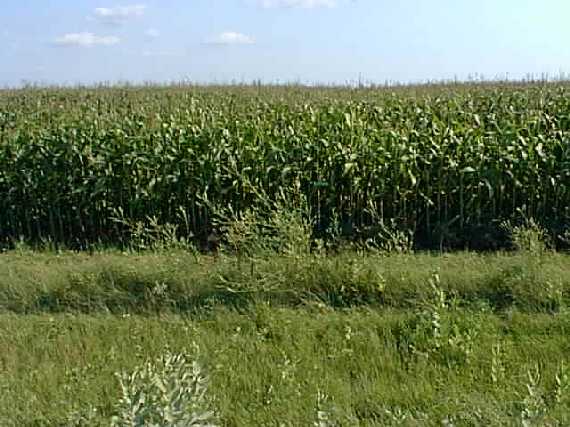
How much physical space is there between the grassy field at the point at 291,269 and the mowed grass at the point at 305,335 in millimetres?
20

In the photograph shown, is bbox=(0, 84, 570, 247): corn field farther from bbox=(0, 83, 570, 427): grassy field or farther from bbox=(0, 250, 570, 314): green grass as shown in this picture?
bbox=(0, 250, 570, 314): green grass

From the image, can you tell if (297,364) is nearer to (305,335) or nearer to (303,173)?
(305,335)

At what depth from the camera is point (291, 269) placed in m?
5.21

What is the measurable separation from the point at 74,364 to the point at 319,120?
193 inches

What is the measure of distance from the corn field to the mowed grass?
4.01ft

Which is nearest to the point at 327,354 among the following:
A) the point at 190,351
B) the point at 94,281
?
the point at 190,351

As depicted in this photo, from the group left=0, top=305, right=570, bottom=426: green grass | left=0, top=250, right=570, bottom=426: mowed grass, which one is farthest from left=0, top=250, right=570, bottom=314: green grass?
left=0, top=305, right=570, bottom=426: green grass

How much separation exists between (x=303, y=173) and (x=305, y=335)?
332 centimetres

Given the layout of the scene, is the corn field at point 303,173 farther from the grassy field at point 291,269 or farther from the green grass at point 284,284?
the green grass at point 284,284

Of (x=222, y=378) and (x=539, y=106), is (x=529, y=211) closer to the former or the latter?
(x=539, y=106)

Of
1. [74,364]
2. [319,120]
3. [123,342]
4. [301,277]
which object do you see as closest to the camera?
[74,364]

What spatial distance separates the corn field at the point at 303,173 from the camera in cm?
714

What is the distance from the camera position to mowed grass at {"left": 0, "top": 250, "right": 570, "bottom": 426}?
3.29m

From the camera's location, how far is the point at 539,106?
30.7ft
